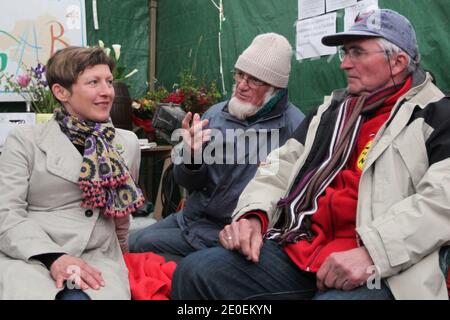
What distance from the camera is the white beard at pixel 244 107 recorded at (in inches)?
97.2

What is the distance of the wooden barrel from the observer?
3596 mm

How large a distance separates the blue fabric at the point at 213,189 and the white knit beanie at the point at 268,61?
118 millimetres

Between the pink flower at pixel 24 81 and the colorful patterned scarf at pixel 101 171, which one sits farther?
the pink flower at pixel 24 81

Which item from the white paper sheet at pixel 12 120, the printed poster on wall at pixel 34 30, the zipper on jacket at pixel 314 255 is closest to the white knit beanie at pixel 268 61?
the zipper on jacket at pixel 314 255

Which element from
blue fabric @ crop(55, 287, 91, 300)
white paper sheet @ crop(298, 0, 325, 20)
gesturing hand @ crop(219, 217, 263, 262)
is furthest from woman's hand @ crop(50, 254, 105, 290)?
white paper sheet @ crop(298, 0, 325, 20)

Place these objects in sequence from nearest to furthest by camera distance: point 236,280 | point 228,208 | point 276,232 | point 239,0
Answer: point 236,280
point 276,232
point 228,208
point 239,0

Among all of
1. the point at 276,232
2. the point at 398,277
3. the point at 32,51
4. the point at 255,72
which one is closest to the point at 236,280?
the point at 276,232

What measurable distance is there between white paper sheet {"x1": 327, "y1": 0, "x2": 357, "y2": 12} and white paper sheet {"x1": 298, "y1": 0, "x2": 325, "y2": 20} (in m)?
0.05

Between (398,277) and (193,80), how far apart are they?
290 cm

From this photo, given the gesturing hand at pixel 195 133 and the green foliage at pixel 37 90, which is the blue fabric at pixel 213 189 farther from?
the green foliage at pixel 37 90

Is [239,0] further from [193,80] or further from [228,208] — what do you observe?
[228,208]

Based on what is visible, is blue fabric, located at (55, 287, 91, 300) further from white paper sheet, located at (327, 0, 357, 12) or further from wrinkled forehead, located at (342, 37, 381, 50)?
white paper sheet, located at (327, 0, 357, 12)

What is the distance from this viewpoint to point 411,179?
59.0 inches

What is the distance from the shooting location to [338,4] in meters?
2.79
